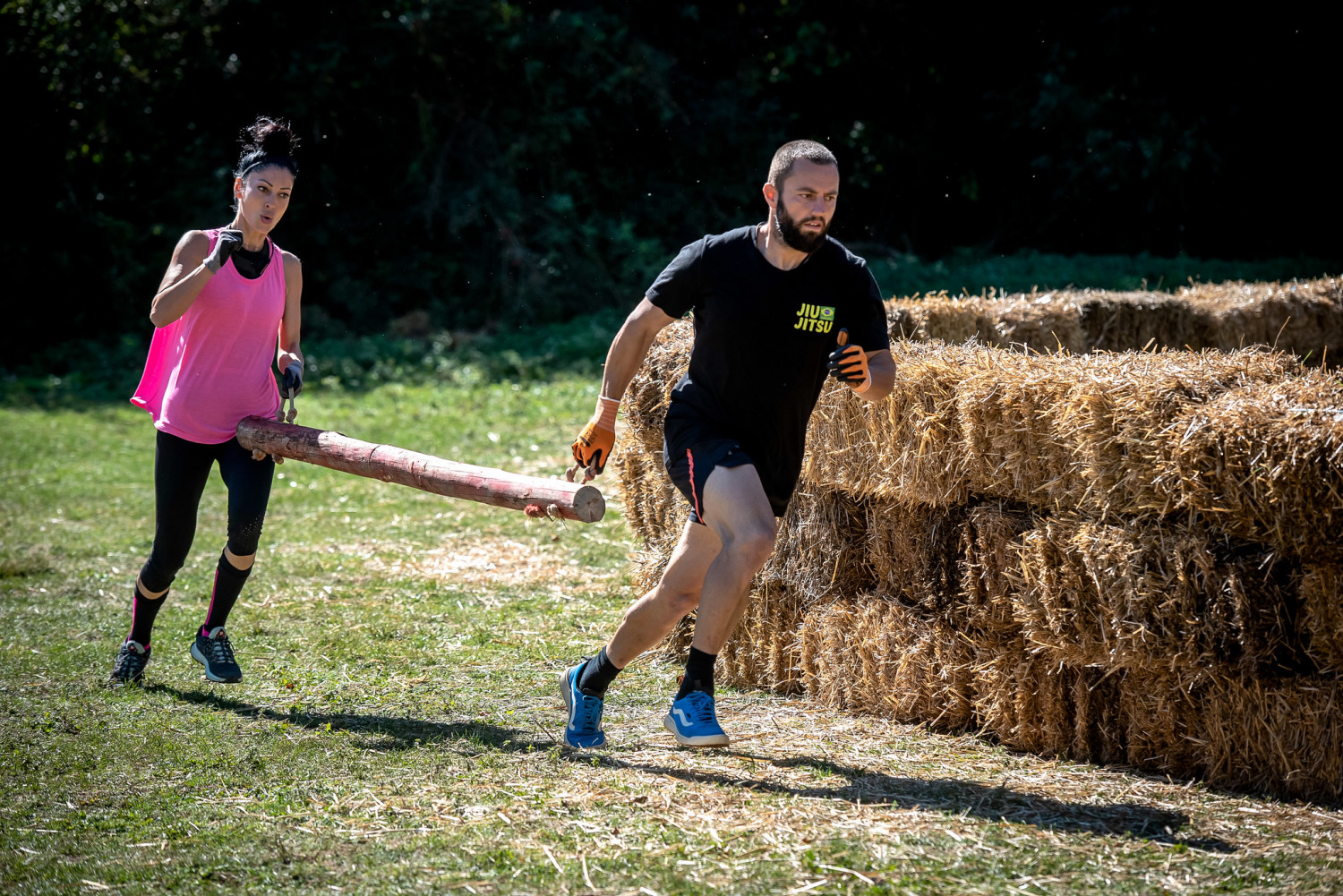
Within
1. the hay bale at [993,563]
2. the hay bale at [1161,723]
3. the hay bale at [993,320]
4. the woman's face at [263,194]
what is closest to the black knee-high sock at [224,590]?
the woman's face at [263,194]

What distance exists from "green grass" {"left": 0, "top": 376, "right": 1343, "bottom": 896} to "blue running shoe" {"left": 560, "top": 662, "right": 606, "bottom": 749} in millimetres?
78

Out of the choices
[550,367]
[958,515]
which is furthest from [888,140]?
[958,515]

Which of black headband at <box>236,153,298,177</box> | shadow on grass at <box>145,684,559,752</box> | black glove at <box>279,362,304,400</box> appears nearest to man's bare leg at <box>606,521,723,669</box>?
shadow on grass at <box>145,684,559,752</box>

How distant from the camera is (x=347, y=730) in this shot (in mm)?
4867

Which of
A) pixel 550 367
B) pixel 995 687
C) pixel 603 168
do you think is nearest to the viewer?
pixel 995 687

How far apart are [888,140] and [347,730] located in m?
20.6

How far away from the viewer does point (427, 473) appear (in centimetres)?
493

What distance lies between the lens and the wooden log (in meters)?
4.47

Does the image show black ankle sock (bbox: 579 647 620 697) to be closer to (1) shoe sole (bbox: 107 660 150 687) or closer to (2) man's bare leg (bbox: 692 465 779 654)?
(2) man's bare leg (bbox: 692 465 779 654)

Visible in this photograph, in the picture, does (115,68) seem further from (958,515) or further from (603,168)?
(958,515)

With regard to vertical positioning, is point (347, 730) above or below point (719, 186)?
below

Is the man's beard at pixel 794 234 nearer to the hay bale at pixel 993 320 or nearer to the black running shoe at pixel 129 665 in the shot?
the black running shoe at pixel 129 665

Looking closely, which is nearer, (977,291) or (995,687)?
(995,687)

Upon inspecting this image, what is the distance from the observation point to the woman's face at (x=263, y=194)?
5191mm
